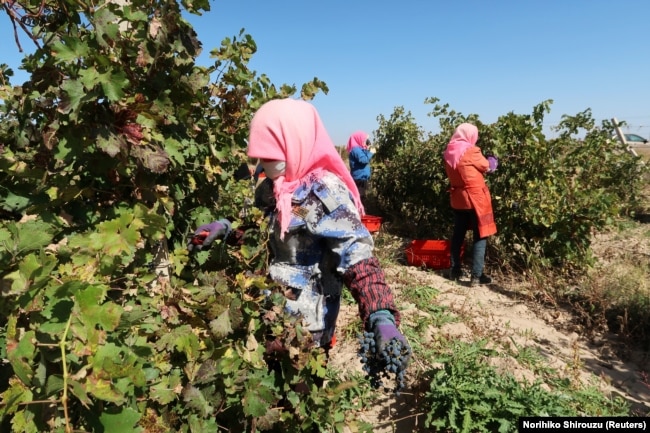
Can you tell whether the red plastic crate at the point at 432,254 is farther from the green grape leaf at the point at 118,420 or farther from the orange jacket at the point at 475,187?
the green grape leaf at the point at 118,420

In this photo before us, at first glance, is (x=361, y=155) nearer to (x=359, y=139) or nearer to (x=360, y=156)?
(x=360, y=156)

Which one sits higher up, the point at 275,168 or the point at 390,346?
the point at 275,168

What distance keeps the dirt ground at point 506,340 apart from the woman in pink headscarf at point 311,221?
1.14m

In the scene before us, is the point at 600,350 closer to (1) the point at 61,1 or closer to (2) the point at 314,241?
(2) the point at 314,241

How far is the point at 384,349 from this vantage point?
51.8 inches

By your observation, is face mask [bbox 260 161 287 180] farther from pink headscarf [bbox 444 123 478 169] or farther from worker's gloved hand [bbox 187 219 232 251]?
pink headscarf [bbox 444 123 478 169]

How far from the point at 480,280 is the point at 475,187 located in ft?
3.69

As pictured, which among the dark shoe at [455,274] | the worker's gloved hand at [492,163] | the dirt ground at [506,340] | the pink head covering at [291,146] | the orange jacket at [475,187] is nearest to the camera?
the pink head covering at [291,146]

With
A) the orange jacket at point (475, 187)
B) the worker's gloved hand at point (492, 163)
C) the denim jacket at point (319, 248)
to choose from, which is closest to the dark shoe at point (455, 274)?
the orange jacket at point (475, 187)

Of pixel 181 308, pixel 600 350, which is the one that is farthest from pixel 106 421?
Answer: pixel 600 350

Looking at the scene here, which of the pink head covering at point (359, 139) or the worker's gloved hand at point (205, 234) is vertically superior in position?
the pink head covering at point (359, 139)

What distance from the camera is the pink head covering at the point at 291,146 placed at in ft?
5.32

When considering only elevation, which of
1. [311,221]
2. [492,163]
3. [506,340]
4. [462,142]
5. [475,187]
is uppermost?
[462,142]

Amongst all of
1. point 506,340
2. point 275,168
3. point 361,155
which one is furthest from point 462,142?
point 275,168
